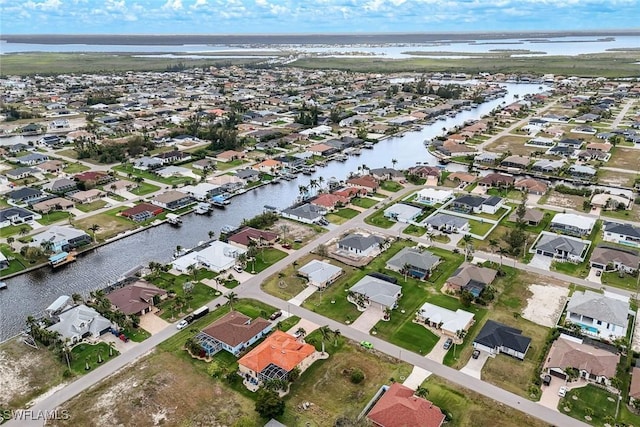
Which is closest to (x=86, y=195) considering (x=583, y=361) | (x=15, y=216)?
(x=15, y=216)

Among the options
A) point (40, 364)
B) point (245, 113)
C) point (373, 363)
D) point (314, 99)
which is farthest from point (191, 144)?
point (373, 363)

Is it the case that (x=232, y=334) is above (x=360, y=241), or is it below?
below

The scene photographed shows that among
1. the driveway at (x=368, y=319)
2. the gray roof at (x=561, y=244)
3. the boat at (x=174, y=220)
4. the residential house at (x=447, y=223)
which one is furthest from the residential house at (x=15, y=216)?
the gray roof at (x=561, y=244)

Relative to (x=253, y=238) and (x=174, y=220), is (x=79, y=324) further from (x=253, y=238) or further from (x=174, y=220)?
(x=174, y=220)

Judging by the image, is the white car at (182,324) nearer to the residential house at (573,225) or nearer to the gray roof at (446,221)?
the gray roof at (446,221)

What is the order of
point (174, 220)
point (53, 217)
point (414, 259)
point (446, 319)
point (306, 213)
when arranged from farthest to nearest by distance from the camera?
point (53, 217) < point (174, 220) < point (306, 213) < point (414, 259) < point (446, 319)

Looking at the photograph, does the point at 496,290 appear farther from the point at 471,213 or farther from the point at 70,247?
the point at 70,247
